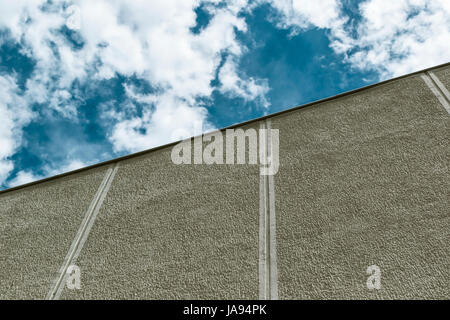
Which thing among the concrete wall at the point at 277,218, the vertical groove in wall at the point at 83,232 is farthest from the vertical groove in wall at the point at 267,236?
the vertical groove in wall at the point at 83,232

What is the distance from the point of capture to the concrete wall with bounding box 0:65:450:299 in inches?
55.5

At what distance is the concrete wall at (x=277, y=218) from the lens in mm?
1409

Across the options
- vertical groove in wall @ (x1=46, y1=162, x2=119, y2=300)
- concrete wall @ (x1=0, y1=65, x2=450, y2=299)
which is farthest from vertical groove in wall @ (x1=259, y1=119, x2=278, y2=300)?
vertical groove in wall @ (x1=46, y1=162, x2=119, y2=300)

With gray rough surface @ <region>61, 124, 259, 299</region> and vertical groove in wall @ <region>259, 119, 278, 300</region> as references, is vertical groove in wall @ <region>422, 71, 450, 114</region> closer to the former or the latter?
vertical groove in wall @ <region>259, 119, 278, 300</region>

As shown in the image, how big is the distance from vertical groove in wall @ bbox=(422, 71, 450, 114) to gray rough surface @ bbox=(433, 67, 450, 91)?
0.02m

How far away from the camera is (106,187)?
2143 millimetres

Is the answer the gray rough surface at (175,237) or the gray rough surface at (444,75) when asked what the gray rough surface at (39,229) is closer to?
the gray rough surface at (175,237)

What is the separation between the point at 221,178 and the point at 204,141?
33cm

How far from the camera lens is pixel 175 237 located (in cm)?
173

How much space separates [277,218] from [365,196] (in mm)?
368

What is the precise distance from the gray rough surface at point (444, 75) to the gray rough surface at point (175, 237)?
106 centimetres

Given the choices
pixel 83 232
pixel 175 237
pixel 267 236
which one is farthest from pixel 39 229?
pixel 267 236
